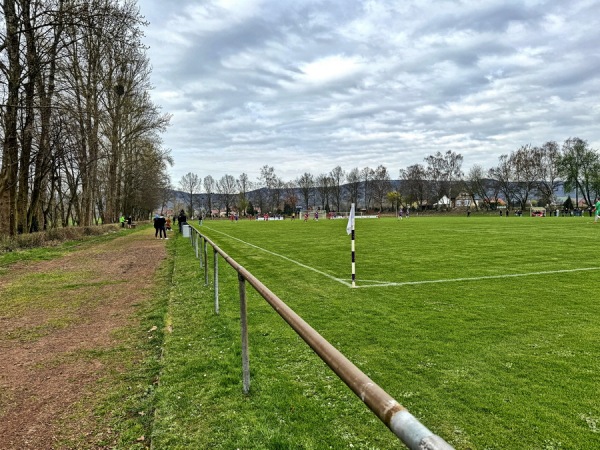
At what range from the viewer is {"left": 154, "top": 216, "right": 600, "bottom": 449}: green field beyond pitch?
3037mm

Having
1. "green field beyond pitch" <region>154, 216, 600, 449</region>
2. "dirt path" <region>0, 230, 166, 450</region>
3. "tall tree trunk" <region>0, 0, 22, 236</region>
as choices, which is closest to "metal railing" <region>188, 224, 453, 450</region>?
"green field beyond pitch" <region>154, 216, 600, 449</region>

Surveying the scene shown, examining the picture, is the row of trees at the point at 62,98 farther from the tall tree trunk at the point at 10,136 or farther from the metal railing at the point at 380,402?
the metal railing at the point at 380,402

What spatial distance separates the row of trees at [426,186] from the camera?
81.2m

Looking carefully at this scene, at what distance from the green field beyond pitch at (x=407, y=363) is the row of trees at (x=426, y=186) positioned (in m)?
87.5

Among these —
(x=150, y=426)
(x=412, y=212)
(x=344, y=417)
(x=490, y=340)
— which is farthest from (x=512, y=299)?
(x=412, y=212)

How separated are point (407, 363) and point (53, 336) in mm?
4883

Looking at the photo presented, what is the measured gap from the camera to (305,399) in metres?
3.57

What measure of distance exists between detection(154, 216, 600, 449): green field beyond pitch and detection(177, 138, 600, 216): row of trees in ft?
287

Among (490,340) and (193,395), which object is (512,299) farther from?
(193,395)

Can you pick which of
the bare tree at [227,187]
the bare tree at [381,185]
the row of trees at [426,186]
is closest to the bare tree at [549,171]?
the row of trees at [426,186]

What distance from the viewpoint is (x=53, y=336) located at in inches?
225

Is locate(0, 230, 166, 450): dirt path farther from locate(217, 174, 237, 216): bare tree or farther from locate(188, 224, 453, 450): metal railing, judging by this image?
locate(217, 174, 237, 216): bare tree

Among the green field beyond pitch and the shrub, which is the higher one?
the shrub

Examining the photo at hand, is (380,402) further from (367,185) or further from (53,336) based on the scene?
(367,185)
